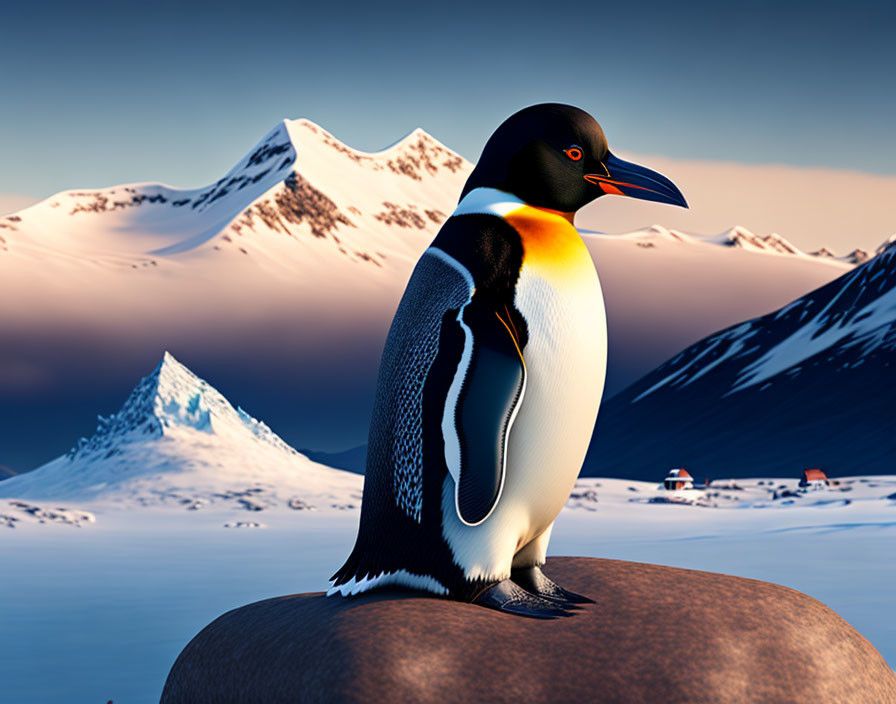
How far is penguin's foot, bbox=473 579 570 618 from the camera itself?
4.09 metres

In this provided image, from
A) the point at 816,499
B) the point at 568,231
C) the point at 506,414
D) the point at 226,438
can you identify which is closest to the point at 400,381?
the point at 506,414

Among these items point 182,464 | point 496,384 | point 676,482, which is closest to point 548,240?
point 496,384

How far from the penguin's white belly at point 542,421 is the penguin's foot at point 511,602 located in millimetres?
62

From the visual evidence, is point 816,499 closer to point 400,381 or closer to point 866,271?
point 400,381

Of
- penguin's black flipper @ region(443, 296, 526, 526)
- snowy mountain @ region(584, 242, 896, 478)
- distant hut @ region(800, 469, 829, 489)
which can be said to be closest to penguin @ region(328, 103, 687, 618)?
penguin's black flipper @ region(443, 296, 526, 526)

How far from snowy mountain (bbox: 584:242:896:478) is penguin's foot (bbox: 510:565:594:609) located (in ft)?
188

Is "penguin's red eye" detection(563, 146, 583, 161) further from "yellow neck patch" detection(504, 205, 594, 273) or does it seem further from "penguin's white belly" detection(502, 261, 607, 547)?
"penguin's white belly" detection(502, 261, 607, 547)

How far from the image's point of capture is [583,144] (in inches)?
172

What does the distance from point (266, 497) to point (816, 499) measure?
457 inches

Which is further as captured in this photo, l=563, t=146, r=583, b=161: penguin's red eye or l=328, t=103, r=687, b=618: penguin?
l=563, t=146, r=583, b=161: penguin's red eye

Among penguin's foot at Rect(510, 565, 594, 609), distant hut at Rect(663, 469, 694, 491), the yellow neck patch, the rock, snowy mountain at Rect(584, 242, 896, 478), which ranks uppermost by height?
snowy mountain at Rect(584, 242, 896, 478)

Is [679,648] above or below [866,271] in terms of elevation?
below

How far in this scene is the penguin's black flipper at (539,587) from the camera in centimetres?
440

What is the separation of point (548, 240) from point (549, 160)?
1.19 ft
